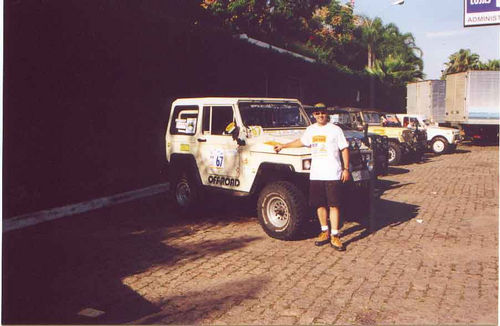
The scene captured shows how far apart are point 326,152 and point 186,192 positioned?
3.18 m

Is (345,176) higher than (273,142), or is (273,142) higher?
Answer: (273,142)

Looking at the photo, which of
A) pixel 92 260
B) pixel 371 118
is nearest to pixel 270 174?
pixel 92 260

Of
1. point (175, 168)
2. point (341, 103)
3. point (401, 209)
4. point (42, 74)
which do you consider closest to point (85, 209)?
point (175, 168)

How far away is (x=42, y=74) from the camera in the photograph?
7.91m

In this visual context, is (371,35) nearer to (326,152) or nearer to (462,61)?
(326,152)

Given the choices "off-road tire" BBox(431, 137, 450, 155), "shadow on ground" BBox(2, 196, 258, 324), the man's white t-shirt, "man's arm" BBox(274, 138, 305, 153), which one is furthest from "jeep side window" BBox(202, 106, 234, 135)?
"off-road tire" BBox(431, 137, 450, 155)

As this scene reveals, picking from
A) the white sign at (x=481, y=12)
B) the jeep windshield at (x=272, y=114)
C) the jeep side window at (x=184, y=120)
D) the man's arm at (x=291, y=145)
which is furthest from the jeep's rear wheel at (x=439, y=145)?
the man's arm at (x=291, y=145)

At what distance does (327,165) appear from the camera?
607cm

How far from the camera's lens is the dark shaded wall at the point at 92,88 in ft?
24.8

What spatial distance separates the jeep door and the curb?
2216mm

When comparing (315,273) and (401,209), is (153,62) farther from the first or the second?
(315,273)

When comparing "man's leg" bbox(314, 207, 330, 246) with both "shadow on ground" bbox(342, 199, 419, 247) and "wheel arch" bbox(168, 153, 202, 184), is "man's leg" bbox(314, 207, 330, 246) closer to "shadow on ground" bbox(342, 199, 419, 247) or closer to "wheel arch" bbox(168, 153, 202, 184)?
"shadow on ground" bbox(342, 199, 419, 247)

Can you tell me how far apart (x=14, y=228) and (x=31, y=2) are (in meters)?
3.64

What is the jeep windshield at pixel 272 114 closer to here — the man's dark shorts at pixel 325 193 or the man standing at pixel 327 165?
the man standing at pixel 327 165
